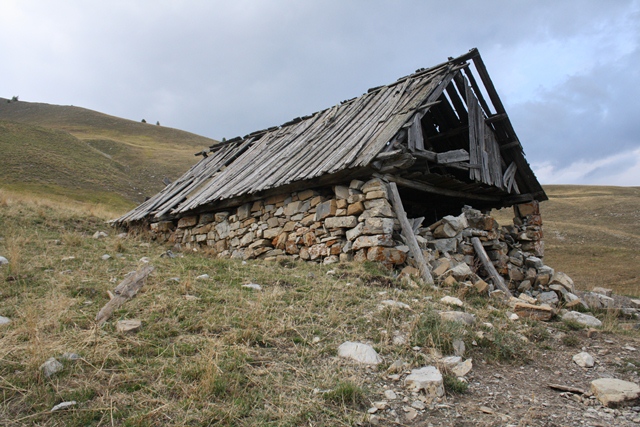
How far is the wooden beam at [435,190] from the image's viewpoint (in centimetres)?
753

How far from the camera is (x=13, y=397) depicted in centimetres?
260

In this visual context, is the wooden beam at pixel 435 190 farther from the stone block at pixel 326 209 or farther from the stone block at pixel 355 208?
the stone block at pixel 326 209

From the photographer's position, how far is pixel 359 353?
11.3 ft

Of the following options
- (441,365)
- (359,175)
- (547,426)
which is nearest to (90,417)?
(441,365)

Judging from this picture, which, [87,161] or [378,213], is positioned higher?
[87,161]

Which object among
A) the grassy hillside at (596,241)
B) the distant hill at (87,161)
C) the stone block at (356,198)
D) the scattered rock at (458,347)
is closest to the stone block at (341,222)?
the stone block at (356,198)

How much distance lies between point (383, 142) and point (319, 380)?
4.61 m

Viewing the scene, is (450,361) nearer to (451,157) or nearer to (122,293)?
(122,293)

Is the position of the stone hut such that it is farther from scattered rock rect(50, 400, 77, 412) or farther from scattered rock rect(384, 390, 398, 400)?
scattered rock rect(50, 400, 77, 412)

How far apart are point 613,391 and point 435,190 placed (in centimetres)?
611

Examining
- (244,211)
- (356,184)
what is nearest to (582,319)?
(356,184)

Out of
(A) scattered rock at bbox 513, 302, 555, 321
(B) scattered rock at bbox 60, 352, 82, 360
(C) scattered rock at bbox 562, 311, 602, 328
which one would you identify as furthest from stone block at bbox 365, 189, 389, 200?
(B) scattered rock at bbox 60, 352, 82, 360

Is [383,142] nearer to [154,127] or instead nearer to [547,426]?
[547,426]

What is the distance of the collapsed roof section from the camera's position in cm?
727
